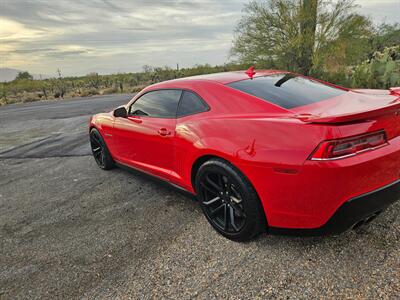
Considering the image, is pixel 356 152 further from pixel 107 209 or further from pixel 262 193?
pixel 107 209

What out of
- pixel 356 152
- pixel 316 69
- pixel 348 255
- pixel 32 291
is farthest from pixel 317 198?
pixel 316 69

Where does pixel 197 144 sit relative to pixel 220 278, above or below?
above

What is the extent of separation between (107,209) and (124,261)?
3.70 ft

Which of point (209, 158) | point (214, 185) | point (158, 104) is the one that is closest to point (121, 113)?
point (158, 104)

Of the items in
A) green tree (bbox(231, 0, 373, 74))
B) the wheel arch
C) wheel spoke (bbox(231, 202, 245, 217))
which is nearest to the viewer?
the wheel arch

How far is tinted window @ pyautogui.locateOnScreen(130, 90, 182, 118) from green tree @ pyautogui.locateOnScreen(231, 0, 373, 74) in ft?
40.9

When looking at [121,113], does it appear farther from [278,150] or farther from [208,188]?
[278,150]

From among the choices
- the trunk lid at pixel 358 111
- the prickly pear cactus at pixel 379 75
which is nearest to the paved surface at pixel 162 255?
the trunk lid at pixel 358 111

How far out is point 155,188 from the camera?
4031 millimetres

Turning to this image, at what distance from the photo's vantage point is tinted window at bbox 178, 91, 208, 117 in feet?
9.54

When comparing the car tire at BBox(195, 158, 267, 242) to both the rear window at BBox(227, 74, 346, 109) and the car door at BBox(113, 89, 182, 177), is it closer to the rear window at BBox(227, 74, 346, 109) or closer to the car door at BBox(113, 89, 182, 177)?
the car door at BBox(113, 89, 182, 177)

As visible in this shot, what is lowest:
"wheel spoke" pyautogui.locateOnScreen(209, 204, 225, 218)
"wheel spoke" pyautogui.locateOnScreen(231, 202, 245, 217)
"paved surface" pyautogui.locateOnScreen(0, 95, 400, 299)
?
"paved surface" pyautogui.locateOnScreen(0, 95, 400, 299)

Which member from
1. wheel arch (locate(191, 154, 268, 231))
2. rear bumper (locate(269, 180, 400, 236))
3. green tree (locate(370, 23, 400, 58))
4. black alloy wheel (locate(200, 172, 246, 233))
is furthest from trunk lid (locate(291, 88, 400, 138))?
green tree (locate(370, 23, 400, 58))

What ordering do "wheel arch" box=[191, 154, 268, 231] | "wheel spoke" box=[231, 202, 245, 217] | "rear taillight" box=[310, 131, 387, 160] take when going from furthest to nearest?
1. "wheel spoke" box=[231, 202, 245, 217]
2. "wheel arch" box=[191, 154, 268, 231]
3. "rear taillight" box=[310, 131, 387, 160]
